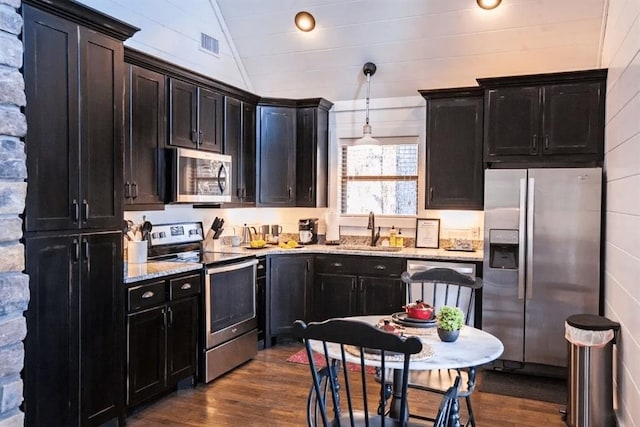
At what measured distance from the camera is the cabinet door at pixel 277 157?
199 inches

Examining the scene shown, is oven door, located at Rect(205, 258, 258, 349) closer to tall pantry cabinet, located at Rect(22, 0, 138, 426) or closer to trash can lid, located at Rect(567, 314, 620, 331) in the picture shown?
tall pantry cabinet, located at Rect(22, 0, 138, 426)

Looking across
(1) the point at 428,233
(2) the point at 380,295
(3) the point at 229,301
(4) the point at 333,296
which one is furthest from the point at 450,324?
(1) the point at 428,233

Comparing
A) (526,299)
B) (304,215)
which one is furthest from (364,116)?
(526,299)

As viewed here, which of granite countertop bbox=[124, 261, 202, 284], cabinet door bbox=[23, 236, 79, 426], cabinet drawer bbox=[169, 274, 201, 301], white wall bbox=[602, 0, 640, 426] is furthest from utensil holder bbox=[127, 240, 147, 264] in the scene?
white wall bbox=[602, 0, 640, 426]

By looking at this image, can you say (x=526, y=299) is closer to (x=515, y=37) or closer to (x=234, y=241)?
(x=515, y=37)

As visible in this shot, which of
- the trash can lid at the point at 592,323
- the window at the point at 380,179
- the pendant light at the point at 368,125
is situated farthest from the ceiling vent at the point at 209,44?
the trash can lid at the point at 592,323

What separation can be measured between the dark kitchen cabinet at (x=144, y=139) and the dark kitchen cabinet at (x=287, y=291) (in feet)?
4.41

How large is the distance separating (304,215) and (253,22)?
6.67 ft

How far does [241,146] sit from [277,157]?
47cm

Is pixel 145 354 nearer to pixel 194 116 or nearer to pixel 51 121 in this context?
pixel 51 121

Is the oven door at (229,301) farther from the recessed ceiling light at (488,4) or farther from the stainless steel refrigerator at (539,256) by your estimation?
the recessed ceiling light at (488,4)

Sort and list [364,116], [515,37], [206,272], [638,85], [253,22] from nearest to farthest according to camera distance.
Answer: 1. [638,85]
2. [206,272]
3. [515,37]
4. [253,22]
5. [364,116]

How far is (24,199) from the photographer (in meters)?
2.39

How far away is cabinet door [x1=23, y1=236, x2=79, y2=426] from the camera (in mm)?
2455
